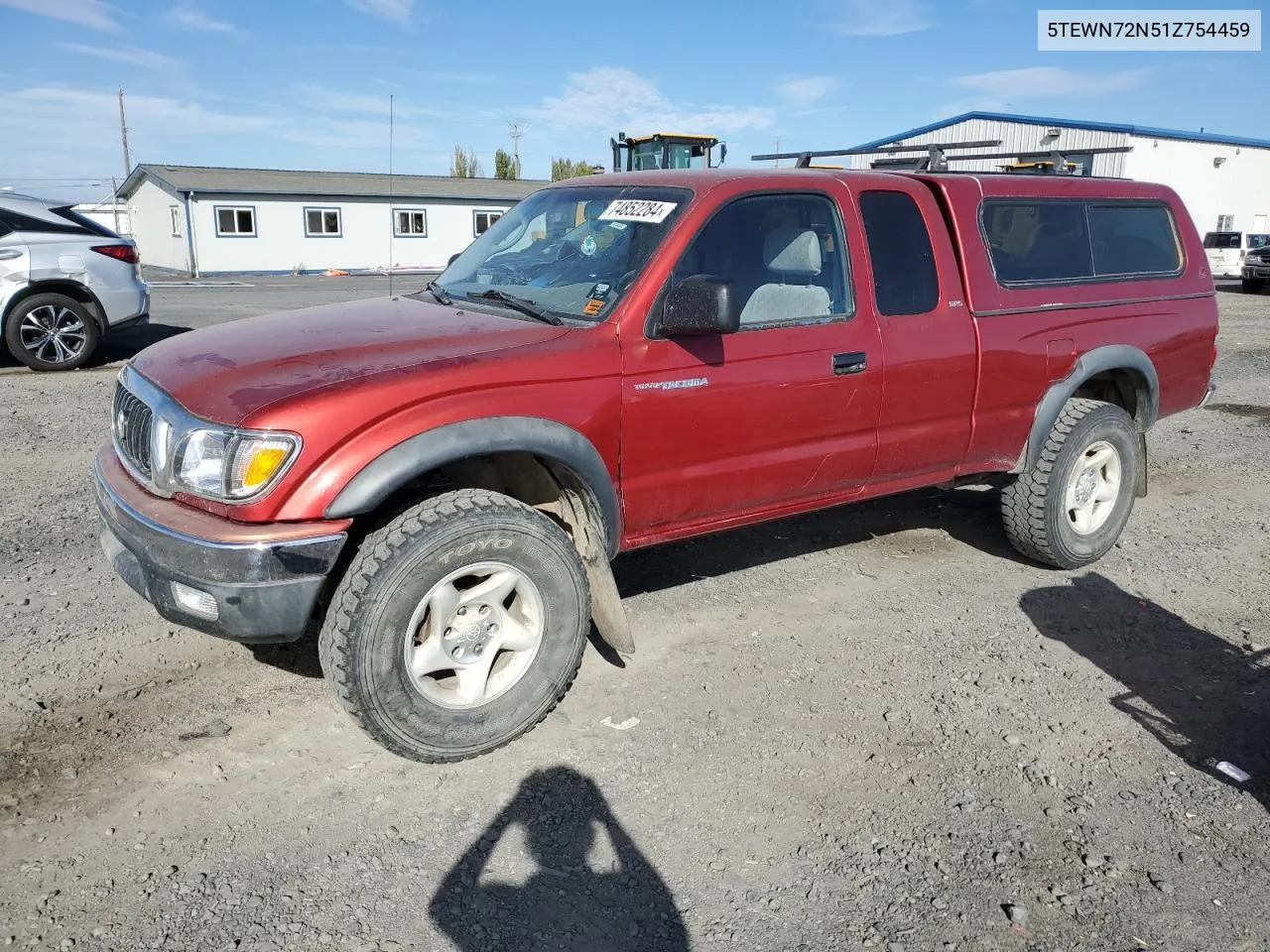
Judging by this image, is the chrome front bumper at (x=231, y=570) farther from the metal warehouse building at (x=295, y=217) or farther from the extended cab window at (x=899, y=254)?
the metal warehouse building at (x=295, y=217)

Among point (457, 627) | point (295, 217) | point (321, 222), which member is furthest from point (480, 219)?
point (457, 627)

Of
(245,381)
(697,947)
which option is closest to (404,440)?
(245,381)

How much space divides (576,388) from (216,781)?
1.74 m

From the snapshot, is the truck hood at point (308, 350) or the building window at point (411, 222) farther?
the building window at point (411, 222)

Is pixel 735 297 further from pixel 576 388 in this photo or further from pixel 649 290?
pixel 576 388

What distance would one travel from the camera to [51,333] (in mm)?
10039

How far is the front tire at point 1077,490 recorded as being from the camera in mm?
4957

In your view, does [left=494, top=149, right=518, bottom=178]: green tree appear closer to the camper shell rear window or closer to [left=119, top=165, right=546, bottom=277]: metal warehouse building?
[left=119, top=165, right=546, bottom=277]: metal warehouse building

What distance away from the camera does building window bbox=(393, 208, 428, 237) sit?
112ft

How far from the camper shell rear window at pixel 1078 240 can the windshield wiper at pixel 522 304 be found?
7.29ft

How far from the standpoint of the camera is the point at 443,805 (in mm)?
3102

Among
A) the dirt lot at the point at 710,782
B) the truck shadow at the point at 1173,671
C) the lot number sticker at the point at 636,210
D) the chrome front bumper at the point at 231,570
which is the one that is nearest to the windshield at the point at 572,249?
the lot number sticker at the point at 636,210

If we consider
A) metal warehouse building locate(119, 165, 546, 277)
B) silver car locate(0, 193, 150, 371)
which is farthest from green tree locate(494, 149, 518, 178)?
silver car locate(0, 193, 150, 371)

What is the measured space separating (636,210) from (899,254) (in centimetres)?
121
